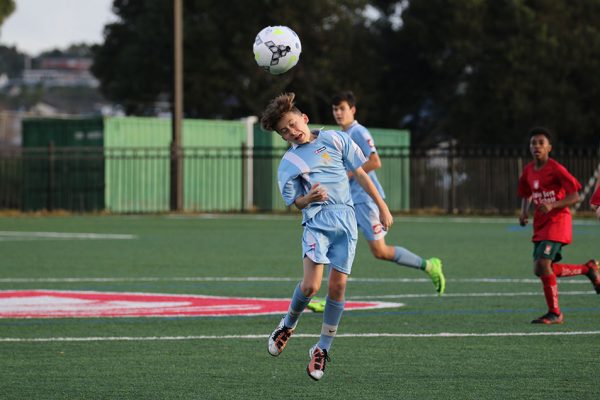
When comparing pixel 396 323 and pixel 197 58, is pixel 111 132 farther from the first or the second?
pixel 396 323

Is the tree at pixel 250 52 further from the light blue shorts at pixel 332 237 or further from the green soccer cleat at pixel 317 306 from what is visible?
the light blue shorts at pixel 332 237

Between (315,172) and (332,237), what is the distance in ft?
1.45

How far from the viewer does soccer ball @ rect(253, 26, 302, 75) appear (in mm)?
9109

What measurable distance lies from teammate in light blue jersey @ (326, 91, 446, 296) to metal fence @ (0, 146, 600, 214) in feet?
59.5

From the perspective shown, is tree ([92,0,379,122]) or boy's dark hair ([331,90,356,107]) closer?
boy's dark hair ([331,90,356,107])

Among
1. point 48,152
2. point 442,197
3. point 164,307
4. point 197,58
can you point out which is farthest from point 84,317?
point 197,58

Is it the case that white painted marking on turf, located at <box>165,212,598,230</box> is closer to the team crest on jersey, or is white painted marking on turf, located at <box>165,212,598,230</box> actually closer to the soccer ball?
the team crest on jersey

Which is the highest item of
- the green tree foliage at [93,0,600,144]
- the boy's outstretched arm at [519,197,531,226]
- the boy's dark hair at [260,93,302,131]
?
the green tree foliage at [93,0,600,144]

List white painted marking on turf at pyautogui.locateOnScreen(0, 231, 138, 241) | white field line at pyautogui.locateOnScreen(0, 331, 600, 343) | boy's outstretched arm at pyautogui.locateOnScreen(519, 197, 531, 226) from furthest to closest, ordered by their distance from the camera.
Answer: white painted marking on turf at pyautogui.locateOnScreen(0, 231, 138, 241), boy's outstretched arm at pyautogui.locateOnScreen(519, 197, 531, 226), white field line at pyautogui.locateOnScreen(0, 331, 600, 343)

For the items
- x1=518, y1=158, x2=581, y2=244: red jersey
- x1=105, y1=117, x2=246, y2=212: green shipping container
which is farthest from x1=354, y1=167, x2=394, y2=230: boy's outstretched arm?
x1=105, y1=117, x2=246, y2=212: green shipping container

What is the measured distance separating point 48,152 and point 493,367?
25.3 metres

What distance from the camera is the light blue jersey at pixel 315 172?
8.12 m

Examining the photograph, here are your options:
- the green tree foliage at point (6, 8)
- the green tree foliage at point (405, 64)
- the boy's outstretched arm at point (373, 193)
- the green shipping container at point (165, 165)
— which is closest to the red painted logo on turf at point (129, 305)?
the boy's outstretched arm at point (373, 193)

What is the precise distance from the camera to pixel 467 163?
111ft
